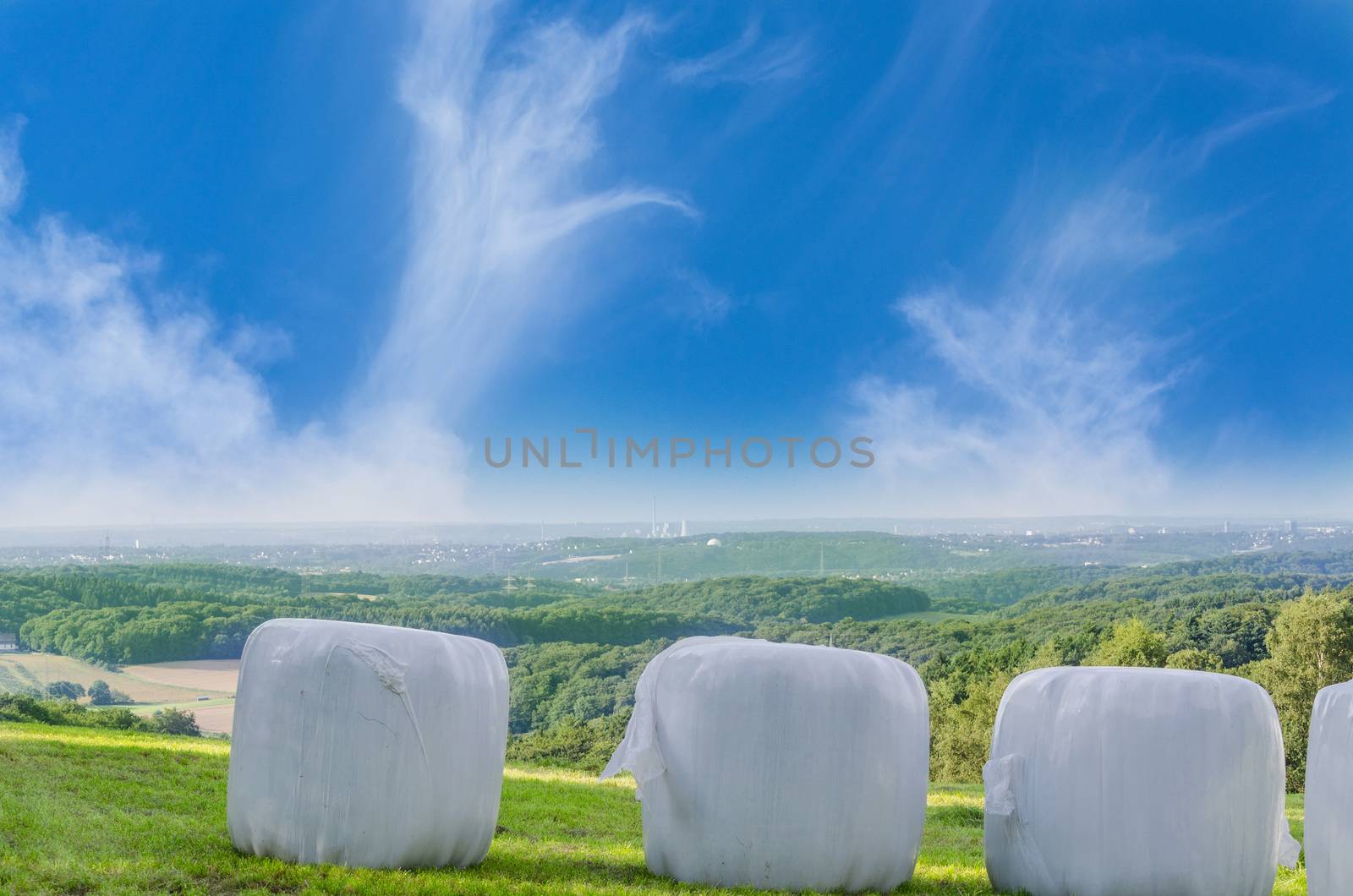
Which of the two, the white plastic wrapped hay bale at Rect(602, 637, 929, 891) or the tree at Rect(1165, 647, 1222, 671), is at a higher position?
the white plastic wrapped hay bale at Rect(602, 637, 929, 891)

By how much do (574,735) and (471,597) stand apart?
20030mm

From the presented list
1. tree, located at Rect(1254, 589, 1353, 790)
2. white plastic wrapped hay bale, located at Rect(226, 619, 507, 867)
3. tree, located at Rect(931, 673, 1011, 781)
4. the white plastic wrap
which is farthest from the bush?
the white plastic wrap

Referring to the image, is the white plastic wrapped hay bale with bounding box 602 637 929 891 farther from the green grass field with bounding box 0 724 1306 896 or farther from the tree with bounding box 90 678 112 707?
the tree with bounding box 90 678 112 707

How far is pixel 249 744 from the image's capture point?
9305 millimetres

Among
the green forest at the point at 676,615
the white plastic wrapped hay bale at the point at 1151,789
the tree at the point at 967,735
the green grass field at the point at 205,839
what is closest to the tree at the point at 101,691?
the green forest at the point at 676,615

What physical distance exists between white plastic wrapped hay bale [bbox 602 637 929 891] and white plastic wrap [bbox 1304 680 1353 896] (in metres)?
2.71

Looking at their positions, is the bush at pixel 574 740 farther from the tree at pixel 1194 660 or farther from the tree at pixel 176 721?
the tree at pixel 1194 660

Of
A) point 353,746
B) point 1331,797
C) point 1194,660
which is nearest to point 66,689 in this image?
point 1194,660

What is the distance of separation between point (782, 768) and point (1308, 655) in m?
28.0

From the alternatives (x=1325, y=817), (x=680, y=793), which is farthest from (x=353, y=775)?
(x=1325, y=817)

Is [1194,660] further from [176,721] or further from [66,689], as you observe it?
[66,689]

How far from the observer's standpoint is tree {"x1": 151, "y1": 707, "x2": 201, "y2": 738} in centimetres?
3812

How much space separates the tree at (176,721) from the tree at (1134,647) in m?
26.6

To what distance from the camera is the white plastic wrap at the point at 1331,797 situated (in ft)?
26.7
